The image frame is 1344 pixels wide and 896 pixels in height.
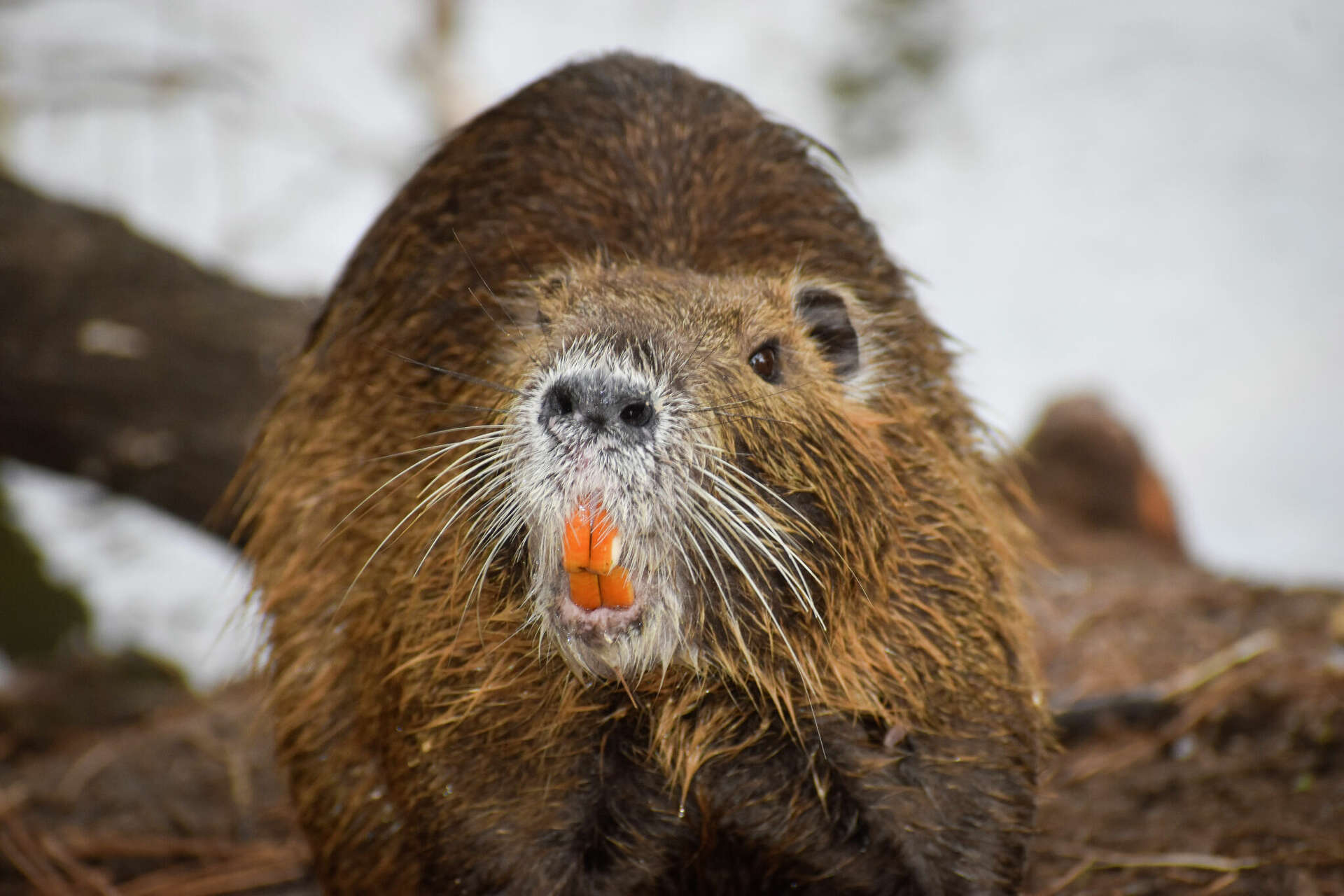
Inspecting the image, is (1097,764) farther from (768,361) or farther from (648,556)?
(648,556)

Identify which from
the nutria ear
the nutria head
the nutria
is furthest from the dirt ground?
the nutria head

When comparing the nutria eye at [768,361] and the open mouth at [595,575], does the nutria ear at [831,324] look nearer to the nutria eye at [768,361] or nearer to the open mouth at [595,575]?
the nutria eye at [768,361]

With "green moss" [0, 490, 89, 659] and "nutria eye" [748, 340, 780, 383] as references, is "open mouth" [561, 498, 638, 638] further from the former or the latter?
"green moss" [0, 490, 89, 659]

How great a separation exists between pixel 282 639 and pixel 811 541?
4.21 feet

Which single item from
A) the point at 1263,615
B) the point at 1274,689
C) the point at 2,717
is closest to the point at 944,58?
the point at 1263,615

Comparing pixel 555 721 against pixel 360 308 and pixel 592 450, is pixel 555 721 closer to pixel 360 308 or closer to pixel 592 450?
pixel 592 450

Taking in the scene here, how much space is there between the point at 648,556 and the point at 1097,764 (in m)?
2.13

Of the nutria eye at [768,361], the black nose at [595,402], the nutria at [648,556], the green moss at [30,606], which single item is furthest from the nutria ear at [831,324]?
the green moss at [30,606]

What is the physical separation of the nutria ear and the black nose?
58 centimetres

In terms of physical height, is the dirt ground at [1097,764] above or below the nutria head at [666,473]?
below

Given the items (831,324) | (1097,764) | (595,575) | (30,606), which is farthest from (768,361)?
(30,606)

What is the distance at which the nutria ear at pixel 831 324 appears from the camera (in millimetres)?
2021

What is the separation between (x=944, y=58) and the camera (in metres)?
6.23

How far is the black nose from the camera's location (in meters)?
1.50
